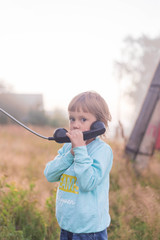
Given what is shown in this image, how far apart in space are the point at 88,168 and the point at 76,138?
0.61 ft

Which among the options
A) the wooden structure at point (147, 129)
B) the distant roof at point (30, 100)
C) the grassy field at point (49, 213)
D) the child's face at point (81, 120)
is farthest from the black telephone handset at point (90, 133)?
the distant roof at point (30, 100)

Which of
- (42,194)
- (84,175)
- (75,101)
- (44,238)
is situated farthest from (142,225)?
(75,101)

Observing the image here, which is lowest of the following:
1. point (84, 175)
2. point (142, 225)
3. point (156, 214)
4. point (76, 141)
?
point (142, 225)

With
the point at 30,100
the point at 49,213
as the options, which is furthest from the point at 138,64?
the point at 49,213

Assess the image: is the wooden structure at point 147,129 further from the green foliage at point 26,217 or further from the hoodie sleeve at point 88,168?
the hoodie sleeve at point 88,168

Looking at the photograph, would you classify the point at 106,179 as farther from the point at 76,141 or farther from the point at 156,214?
the point at 156,214

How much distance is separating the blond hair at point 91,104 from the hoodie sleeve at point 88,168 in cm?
25

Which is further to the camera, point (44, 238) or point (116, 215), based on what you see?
point (116, 215)

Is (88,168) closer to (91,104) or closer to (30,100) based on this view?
(91,104)

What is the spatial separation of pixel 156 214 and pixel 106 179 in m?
1.14

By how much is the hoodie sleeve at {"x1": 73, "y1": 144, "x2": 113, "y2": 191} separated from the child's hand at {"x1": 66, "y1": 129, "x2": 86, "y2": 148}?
3 centimetres

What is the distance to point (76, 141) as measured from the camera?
4.68 feet

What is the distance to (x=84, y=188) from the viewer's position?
1.40 metres

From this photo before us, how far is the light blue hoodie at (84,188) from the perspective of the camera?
1.40 meters
